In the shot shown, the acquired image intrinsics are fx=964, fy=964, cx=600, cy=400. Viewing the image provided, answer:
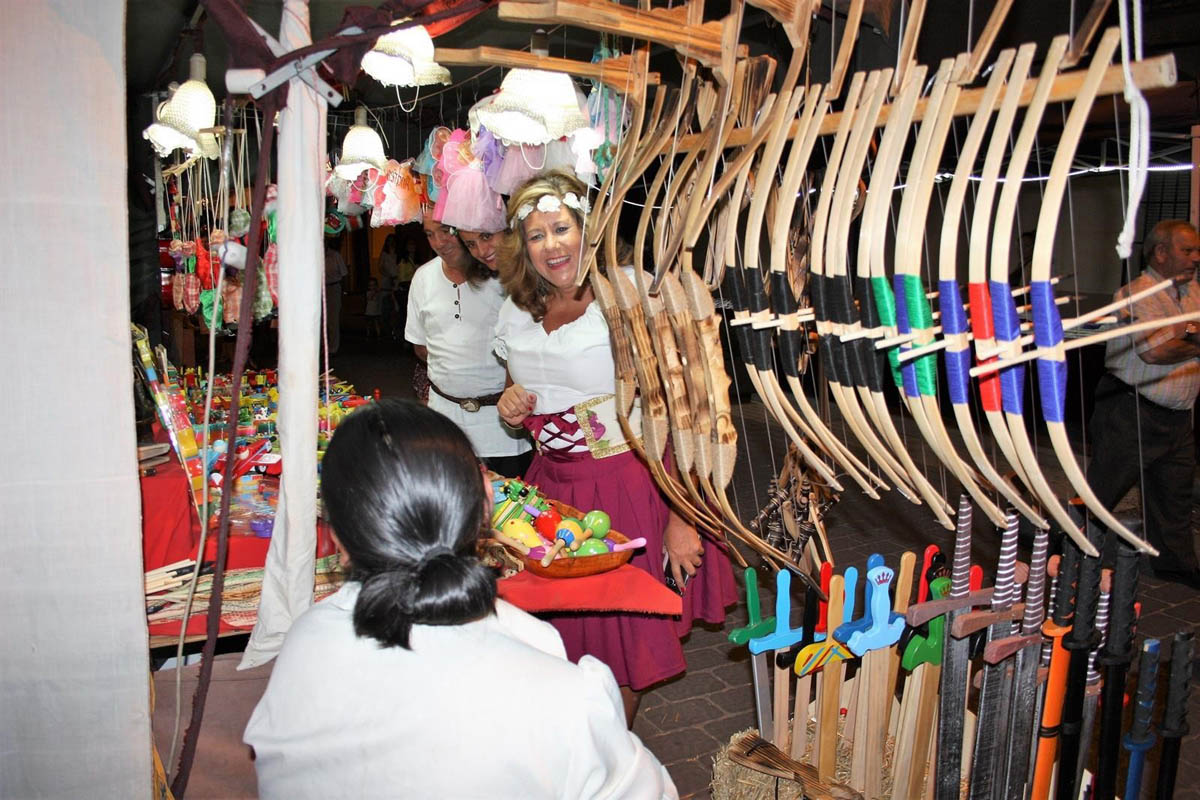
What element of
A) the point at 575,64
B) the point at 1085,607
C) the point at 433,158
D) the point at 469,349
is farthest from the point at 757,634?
the point at 433,158

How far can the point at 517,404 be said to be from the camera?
264cm

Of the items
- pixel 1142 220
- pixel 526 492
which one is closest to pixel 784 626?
pixel 526 492

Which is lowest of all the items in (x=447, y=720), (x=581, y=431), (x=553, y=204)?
(x=447, y=720)

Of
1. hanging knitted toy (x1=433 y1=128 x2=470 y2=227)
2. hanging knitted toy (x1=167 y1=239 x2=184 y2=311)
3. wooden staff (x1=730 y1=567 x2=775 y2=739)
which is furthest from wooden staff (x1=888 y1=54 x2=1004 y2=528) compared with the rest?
hanging knitted toy (x1=167 y1=239 x2=184 y2=311)

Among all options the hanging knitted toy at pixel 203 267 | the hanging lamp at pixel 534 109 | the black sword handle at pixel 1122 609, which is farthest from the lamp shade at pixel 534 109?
the hanging knitted toy at pixel 203 267

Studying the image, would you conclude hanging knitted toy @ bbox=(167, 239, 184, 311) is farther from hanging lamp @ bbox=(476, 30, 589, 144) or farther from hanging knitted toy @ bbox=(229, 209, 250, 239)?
hanging lamp @ bbox=(476, 30, 589, 144)

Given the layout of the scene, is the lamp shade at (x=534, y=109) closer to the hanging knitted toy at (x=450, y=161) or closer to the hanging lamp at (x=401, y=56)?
the hanging lamp at (x=401, y=56)

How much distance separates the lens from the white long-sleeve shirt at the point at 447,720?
107 cm

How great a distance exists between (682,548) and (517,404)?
1.95 ft

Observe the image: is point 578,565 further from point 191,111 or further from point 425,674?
point 191,111

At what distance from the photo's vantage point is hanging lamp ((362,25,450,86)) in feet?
6.12

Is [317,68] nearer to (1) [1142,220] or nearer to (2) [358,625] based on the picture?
(2) [358,625]

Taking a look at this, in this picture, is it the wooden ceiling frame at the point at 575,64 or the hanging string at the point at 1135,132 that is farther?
the wooden ceiling frame at the point at 575,64

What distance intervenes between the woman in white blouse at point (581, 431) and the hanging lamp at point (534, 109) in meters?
0.21
